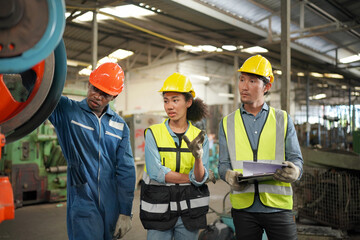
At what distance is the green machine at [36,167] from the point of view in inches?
208

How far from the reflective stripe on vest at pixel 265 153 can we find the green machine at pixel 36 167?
4.41 metres

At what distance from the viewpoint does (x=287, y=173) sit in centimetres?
171

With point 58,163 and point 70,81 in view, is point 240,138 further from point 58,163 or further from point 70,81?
point 70,81

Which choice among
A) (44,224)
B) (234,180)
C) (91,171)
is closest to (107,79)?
(91,171)

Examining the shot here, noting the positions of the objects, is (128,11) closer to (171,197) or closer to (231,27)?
(231,27)

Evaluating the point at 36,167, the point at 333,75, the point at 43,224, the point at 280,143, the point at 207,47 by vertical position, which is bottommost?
the point at 43,224

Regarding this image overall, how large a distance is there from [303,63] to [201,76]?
5.22 meters

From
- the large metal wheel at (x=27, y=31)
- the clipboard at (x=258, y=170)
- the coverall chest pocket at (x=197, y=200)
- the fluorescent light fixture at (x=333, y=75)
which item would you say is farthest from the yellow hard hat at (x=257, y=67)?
the fluorescent light fixture at (x=333, y=75)

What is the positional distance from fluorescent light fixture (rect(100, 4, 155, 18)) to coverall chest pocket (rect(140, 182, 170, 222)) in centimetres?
627

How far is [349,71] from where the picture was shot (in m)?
11.9

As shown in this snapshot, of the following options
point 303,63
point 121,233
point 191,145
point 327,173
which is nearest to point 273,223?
point 191,145

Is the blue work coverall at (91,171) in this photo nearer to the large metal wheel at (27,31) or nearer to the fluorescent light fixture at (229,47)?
the large metal wheel at (27,31)

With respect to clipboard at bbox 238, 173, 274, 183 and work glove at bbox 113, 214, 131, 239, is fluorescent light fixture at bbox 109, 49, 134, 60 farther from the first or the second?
clipboard at bbox 238, 173, 274, 183

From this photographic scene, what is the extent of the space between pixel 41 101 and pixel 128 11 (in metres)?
7.28
